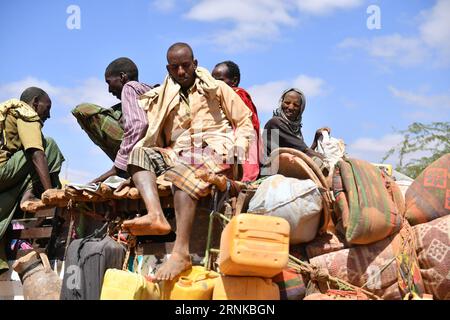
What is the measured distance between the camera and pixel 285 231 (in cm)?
394

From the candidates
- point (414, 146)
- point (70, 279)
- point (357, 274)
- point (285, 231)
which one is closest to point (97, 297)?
point (70, 279)

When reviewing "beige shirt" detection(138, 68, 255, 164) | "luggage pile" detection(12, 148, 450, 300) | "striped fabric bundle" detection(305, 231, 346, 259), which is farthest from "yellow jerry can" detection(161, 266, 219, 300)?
"beige shirt" detection(138, 68, 255, 164)

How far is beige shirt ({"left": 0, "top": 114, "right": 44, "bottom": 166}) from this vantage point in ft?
20.4

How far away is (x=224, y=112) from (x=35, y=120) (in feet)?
7.10

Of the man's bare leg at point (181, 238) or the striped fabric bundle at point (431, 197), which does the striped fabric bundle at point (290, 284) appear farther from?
the striped fabric bundle at point (431, 197)

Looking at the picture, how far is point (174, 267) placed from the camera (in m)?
4.23

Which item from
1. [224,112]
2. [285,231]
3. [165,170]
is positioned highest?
[224,112]

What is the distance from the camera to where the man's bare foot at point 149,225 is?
449 centimetres

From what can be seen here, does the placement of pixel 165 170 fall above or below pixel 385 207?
above

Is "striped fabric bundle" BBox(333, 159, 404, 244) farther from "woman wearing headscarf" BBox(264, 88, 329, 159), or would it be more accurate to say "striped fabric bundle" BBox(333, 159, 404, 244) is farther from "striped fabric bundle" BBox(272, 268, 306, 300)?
"woman wearing headscarf" BBox(264, 88, 329, 159)

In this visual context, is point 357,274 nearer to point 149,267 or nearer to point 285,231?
point 285,231

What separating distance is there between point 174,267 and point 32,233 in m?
2.17

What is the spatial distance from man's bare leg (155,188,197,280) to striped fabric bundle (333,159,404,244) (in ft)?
3.46

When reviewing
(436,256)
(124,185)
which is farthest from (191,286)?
(436,256)
